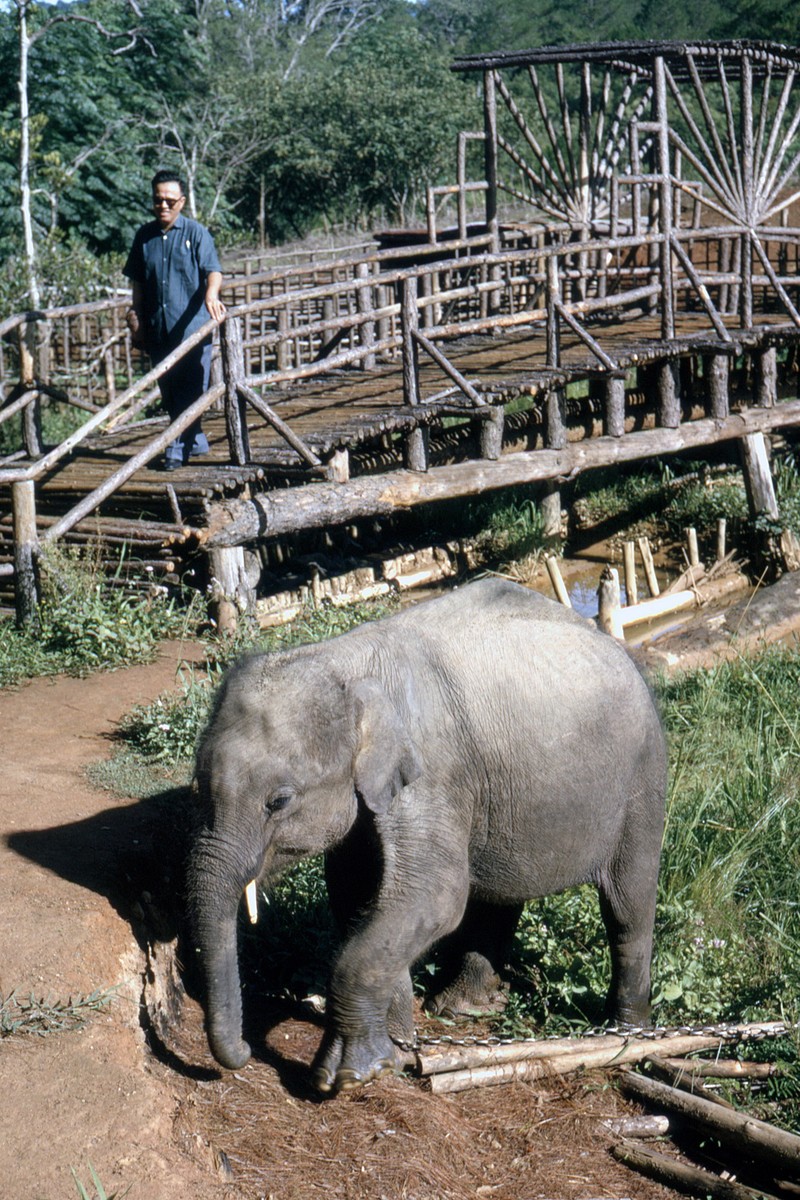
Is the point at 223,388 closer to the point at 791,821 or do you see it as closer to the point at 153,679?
the point at 153,679

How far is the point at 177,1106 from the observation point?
4.46 metres

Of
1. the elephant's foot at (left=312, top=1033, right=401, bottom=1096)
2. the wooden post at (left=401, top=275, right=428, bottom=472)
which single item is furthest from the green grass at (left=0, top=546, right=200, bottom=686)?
the elephant's foot at (left=312, top=1033, right=401, bottom=1096)

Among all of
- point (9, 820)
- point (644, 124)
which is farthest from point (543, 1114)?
point (644, 124)

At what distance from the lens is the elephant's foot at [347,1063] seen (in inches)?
185

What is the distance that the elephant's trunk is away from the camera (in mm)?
4297

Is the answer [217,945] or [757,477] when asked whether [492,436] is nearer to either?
[757,477]

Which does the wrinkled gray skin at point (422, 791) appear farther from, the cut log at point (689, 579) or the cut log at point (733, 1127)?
the cut log at point (689, 579)

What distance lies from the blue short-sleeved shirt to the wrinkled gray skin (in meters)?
4.97

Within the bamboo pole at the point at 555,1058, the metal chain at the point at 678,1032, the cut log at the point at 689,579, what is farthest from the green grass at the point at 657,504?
the bamboo pole at the point at 555,1058

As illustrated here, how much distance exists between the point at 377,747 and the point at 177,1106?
1.29 metres

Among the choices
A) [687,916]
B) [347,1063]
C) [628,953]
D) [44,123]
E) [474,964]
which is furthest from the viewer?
[44,123]

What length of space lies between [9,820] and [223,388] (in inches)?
165

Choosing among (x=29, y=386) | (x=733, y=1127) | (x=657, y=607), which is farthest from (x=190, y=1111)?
(x=657, y=607)

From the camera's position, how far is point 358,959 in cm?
463
